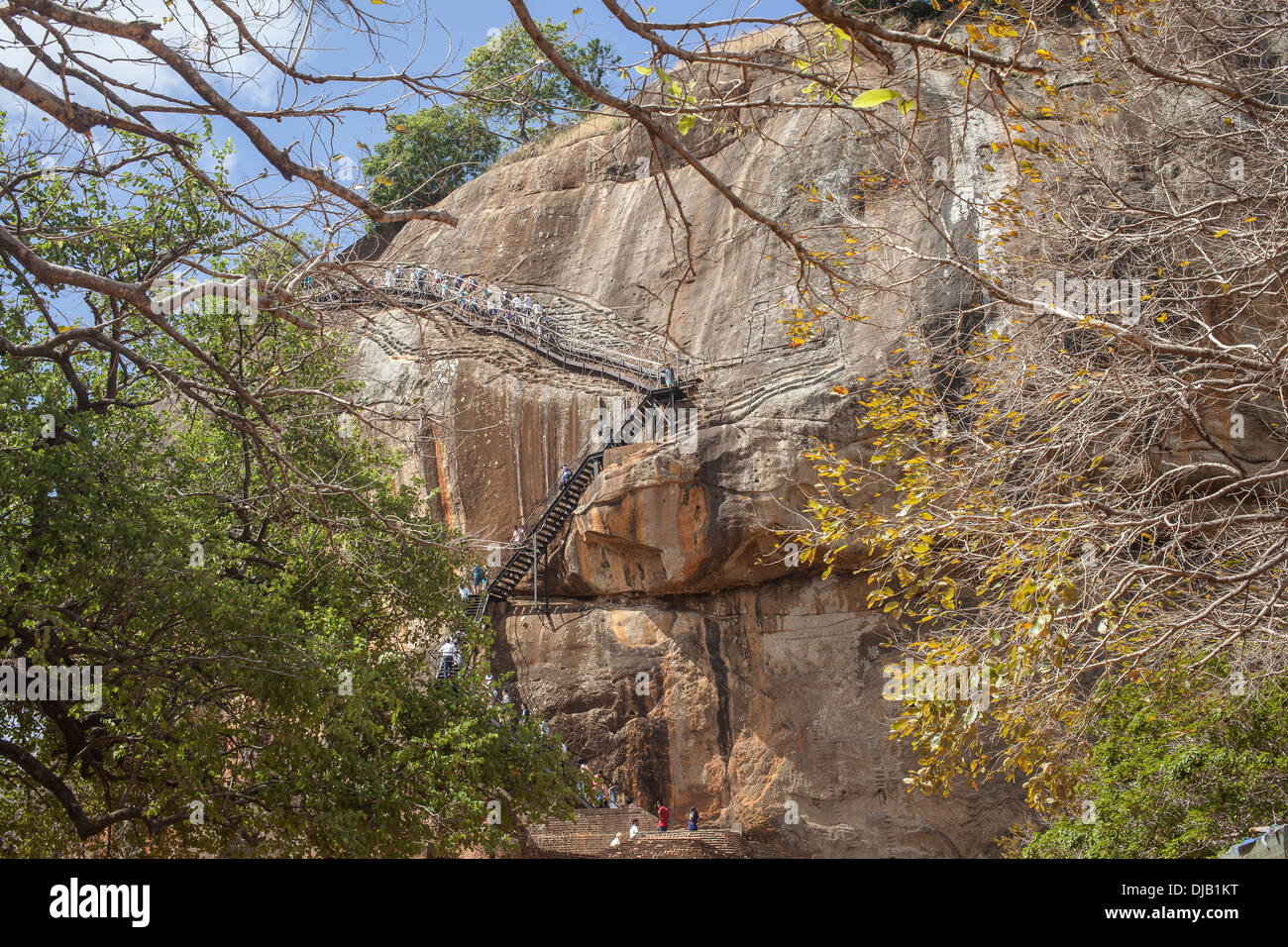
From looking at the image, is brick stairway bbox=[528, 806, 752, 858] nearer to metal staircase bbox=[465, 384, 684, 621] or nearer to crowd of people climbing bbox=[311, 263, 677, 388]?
metal staircase bbox=[465, 384, 684, 621]

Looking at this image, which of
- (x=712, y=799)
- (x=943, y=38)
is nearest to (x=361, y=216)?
(x=943, y=38)

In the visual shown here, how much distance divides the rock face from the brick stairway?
219cm

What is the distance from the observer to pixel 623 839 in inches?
635

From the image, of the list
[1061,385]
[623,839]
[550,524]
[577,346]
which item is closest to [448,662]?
[623,839]

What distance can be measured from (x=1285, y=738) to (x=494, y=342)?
17.5 m

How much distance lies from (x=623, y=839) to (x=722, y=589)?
5.39m

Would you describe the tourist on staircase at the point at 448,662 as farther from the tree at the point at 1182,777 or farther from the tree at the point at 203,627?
the tree at the point at 1182,777

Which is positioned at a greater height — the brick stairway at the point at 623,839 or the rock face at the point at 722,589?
the rock face at the point at 722,589

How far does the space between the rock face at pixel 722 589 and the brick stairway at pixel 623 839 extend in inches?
86.0

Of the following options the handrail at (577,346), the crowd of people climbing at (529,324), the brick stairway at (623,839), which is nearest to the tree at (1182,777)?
the brick stairway at (623,839)

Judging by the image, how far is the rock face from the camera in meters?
18.5

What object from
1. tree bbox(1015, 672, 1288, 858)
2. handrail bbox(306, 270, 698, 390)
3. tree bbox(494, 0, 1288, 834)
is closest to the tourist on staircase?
handrail bbox(306, 270, 698, 390)

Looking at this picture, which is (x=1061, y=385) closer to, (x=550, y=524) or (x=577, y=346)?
(x=550, y=524)

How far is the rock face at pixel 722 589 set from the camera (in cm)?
1852
